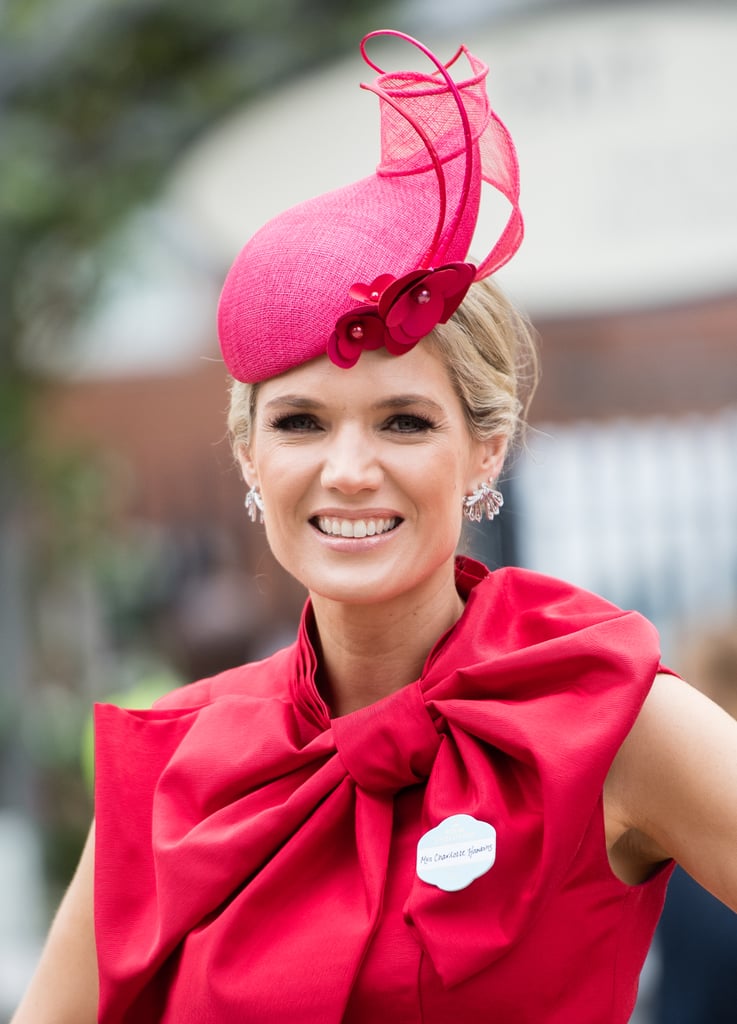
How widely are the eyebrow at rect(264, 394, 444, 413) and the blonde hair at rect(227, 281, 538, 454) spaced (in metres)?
0.06

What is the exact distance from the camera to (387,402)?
1821mm

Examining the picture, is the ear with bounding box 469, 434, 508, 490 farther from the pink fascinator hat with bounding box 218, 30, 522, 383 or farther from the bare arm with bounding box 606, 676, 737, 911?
the bare arm with bounding box 606, 676, 737, 911

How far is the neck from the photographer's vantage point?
77.6 inches

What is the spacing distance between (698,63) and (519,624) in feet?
9.54

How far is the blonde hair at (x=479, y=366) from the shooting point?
6.19ft

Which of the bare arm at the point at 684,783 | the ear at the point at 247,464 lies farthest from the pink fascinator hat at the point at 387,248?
the bare arm at the point at 684,783

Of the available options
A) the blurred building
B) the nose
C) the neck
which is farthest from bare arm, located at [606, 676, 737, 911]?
the blurred building

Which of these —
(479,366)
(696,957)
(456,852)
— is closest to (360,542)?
(479,366)

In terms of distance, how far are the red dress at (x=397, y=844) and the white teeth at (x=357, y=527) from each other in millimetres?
191

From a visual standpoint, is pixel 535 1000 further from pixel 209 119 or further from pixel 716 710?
pixel 209 119

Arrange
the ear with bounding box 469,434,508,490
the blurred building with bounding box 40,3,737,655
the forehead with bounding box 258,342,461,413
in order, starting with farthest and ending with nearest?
the blurred building with bounding box 40,3,737,655 < the ear with bounding box 469,434,508,490 < the forehead with bounding box 258,342,461,413

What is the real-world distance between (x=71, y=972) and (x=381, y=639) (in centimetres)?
62

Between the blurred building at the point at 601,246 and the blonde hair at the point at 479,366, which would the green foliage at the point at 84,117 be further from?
the blonde hair at the point at 479,366

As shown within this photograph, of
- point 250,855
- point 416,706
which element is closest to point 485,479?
point 416,706
